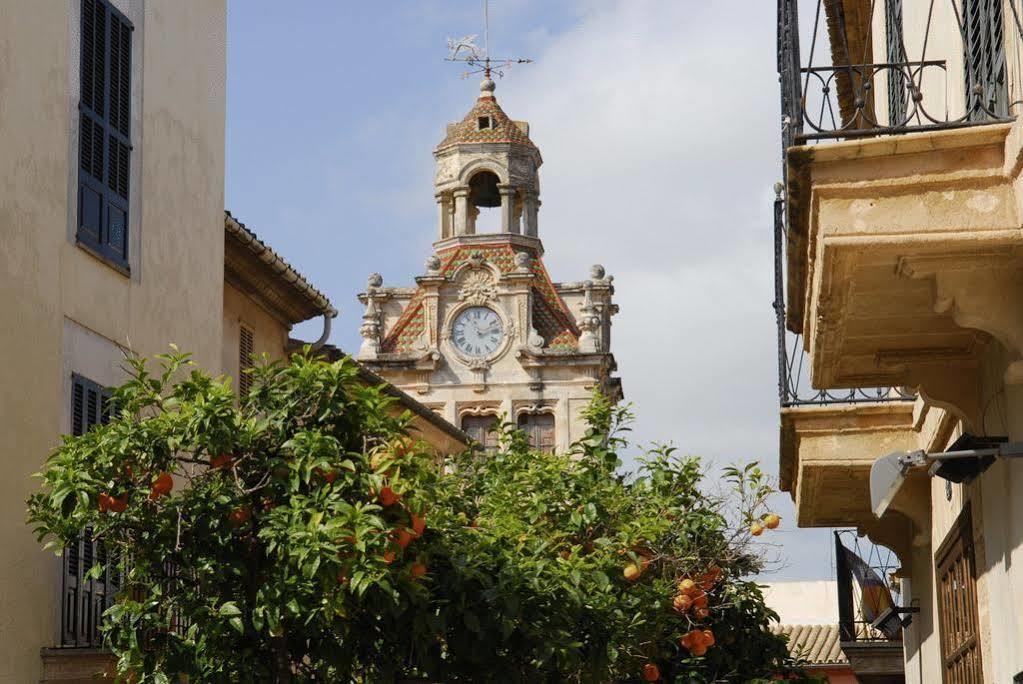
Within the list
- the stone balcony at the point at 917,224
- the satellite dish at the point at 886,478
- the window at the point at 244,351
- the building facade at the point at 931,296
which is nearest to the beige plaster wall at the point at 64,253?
the window at the point at 244,351

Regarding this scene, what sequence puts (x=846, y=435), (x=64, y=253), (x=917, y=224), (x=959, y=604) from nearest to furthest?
(x=917, y=224)
(x=959, y=604)
(x=846, y=435)
(x=64, y=253)

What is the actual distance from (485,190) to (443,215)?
1.57 metres

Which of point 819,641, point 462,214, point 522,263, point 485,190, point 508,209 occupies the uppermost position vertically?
point 485,190

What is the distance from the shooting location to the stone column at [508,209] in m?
59.1

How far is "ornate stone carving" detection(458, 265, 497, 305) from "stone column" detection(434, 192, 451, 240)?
2.32m

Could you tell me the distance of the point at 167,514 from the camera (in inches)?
424

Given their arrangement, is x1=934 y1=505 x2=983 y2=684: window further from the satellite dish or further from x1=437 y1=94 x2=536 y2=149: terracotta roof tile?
x1=437 y1=94 x2=536 y2=149: terracotta roof tile

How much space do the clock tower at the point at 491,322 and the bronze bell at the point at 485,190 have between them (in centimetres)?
16

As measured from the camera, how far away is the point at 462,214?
59500mm

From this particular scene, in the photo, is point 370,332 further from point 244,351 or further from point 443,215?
point 244,351

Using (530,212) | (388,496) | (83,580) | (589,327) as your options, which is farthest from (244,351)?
(530,212)

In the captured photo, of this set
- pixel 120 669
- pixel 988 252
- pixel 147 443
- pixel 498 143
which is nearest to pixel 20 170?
pixel 147 443

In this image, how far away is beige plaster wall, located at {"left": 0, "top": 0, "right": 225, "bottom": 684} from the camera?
12383 millimetres

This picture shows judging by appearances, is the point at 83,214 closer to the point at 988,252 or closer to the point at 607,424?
the point at 607,424
